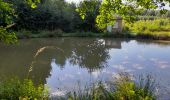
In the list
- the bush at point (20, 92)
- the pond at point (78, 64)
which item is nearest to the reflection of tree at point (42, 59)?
the pond at point (78, 64)

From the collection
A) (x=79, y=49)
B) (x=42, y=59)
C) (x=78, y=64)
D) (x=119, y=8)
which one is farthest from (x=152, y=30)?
(x=119, y=8)

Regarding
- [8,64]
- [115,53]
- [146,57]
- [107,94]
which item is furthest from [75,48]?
[107,94]

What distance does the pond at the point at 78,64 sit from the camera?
1011 cm

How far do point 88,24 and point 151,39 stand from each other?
659 centimetres

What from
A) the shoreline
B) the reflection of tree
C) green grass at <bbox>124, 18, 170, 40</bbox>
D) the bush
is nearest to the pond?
the reflection of tree

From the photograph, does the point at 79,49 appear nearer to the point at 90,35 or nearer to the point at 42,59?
the point at 42,59

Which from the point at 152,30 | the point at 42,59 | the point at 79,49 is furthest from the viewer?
the point at 152,30

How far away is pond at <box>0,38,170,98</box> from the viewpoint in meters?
10.1

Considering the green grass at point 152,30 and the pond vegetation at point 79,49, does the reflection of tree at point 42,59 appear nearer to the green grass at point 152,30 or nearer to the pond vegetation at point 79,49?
the pond vegetation at point 79,49

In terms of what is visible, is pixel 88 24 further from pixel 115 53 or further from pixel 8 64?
pixel 8 64

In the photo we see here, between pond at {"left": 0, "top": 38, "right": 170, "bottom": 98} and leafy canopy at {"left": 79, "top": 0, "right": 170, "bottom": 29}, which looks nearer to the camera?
leafy canopy at {"left": 79, "top": 0, "right": 170, "bottom": 29}

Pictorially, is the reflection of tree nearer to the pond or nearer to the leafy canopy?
the pond

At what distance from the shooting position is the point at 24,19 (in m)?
26.5

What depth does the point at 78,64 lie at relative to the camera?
44.3ft
